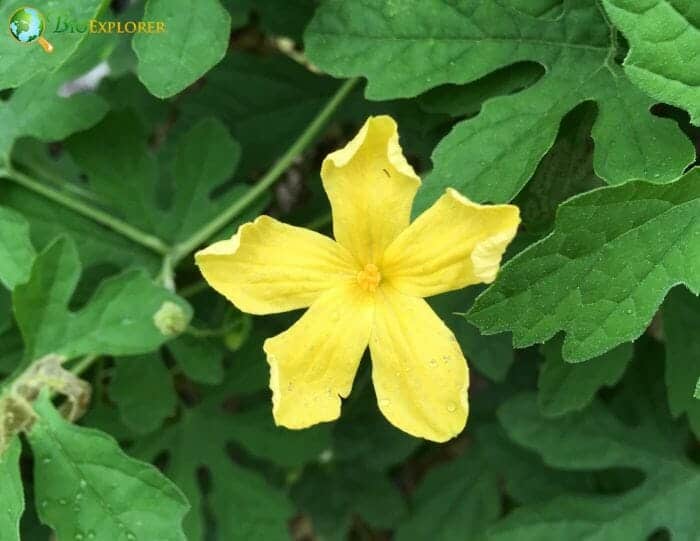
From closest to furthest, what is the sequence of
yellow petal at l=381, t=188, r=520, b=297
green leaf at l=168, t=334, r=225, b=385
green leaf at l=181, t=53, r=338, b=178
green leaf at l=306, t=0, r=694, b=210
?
yellow petal at l=381, t=188, r=520, b=297, green leaf at l=306, t=0, r=694, b=210, green leaf at l=168, t=334, r=225, b=385, green leaf at l=181, t=53, r=338, b=178

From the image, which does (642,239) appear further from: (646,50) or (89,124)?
(89,124)

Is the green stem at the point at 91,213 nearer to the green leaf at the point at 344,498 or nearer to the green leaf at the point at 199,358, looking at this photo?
the green leaf at the point at 199,358

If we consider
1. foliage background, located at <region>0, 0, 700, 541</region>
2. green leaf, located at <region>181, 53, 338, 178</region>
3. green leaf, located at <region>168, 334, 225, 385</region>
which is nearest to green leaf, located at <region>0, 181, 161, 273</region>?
foliage background, located at <region>0, 0, 700, 541</region>

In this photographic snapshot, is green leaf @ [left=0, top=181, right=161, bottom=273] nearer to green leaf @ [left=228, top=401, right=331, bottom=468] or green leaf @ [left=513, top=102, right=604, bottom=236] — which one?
green leaf @ [left=228, top=401, right=331, bottom=468]

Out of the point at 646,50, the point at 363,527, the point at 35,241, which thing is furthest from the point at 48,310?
the point at 363,527

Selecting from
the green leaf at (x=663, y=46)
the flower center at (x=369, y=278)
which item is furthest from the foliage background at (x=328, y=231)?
the flower center at (x=369, y=278)

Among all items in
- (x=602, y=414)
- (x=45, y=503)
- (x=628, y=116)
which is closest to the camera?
(x=628, y=116)
